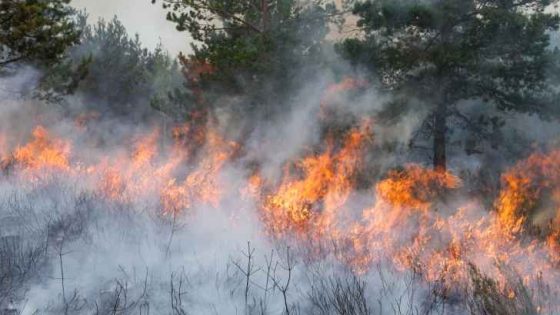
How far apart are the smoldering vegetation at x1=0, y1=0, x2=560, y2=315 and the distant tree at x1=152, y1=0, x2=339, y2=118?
17cm

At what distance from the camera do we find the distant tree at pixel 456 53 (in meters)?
11.6

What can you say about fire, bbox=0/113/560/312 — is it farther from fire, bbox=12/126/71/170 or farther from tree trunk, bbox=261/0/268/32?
tree trunk, bbox=261/0/268/32

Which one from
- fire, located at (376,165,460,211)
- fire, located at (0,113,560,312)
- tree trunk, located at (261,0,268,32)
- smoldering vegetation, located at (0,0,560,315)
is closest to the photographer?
smoldering vegetation, located at (0,0,560,315)

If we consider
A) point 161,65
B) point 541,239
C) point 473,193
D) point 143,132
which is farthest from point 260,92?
point 161,65

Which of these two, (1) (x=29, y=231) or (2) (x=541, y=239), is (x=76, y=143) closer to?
(1) (x=29, y=231)

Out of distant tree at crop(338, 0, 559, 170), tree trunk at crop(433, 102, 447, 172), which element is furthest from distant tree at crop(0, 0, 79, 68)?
tree trunk at crop(433, 102, 447, 172)

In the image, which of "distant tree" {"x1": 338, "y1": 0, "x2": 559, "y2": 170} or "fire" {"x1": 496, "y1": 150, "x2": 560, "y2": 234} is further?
"distant tree" {"x1": 338, "y1": 0, "x2": 559, "y2": 170}

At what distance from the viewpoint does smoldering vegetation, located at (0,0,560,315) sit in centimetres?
569

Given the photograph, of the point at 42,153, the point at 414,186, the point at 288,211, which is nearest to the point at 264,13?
the point at 414,186

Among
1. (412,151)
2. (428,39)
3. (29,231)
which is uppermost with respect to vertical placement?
(428,39)

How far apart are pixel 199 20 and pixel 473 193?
983 centimetres

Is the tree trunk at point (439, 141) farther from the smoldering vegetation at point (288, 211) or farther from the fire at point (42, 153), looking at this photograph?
the fire at point (42, 153)

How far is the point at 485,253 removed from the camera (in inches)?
293

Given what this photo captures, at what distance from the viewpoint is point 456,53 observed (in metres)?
11.6
